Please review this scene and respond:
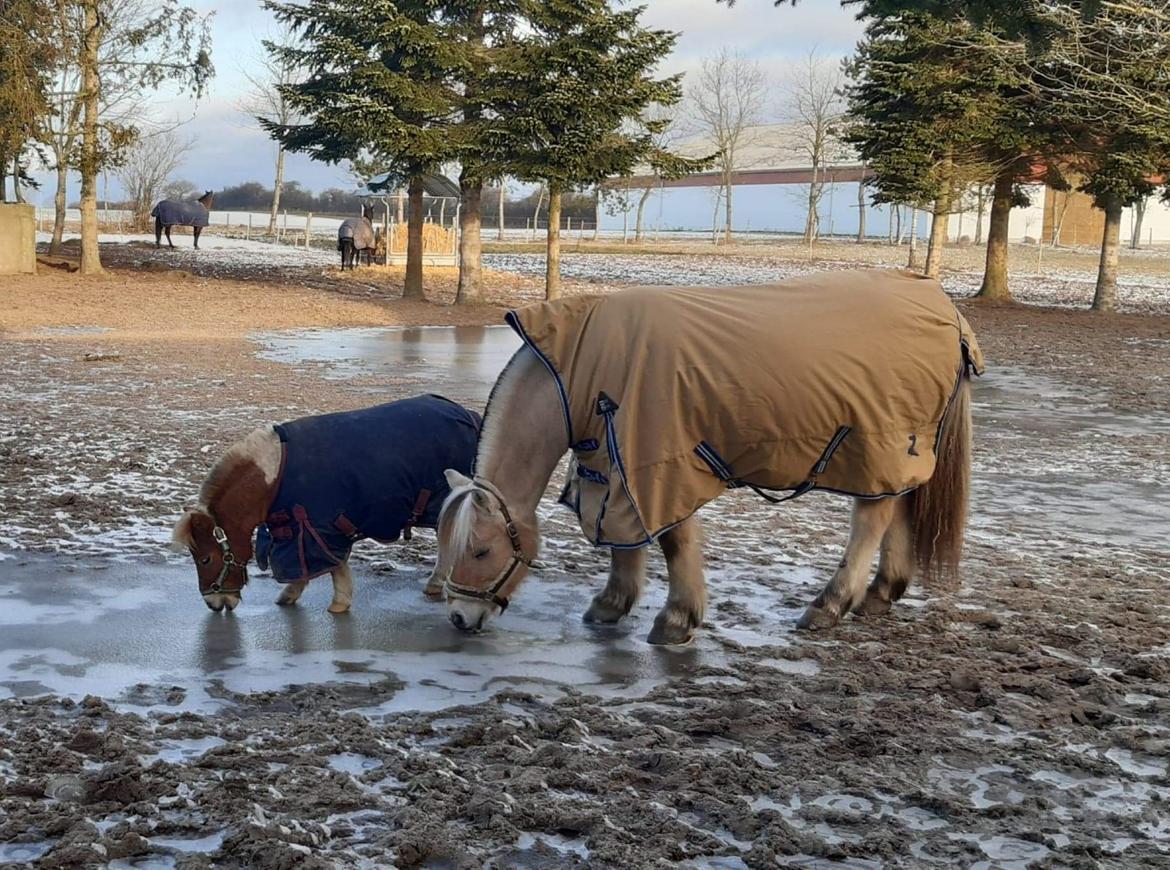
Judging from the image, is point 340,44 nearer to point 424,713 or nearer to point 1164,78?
point 1164,78

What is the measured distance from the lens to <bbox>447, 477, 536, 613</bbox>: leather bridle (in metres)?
4.86

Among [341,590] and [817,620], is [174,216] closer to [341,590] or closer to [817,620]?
[341,590]

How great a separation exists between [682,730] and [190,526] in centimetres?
242

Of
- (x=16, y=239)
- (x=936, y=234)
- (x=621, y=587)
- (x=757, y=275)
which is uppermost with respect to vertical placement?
(x=936, y=234)

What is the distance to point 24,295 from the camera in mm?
21703

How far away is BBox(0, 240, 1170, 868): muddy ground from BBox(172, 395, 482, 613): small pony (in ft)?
1.06

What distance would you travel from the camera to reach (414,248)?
25.4m

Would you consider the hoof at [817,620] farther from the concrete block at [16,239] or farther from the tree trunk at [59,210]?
the tree trunk at [59,210]

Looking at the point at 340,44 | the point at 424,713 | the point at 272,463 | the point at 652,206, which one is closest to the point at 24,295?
the point at 340,44

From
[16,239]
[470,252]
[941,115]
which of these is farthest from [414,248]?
[941,115]

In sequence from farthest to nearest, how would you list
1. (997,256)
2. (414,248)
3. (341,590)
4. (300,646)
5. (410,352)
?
(997,256)
(414,248)
(410,352)
(341,590)
(300,646)

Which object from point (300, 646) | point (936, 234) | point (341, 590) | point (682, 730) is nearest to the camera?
point (682, 730)

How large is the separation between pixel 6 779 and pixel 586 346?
2519 mm

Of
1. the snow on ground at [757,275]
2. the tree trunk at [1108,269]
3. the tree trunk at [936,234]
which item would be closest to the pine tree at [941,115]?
the tree trunk at [936,234]
